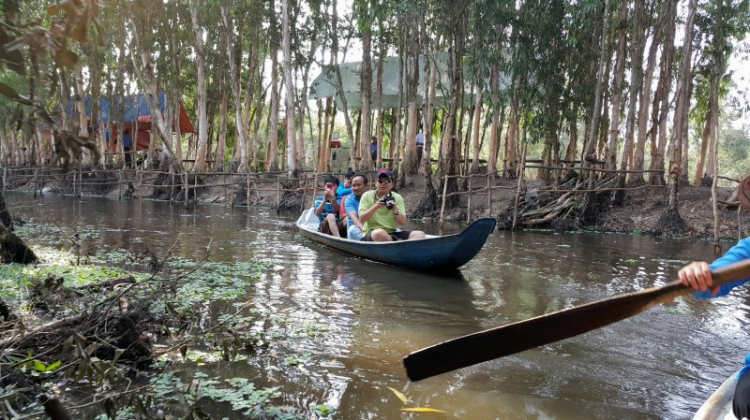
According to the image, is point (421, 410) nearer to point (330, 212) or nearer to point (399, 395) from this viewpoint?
point (399, 395)

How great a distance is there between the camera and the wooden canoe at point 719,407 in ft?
7.42

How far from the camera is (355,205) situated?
28.1 ft

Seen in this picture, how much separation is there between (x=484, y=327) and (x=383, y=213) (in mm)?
3050

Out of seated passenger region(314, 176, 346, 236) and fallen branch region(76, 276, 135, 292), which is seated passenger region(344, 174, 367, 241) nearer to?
seated passenger region(314, 176, 346, 236)

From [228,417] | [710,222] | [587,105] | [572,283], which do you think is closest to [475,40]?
[587,105]

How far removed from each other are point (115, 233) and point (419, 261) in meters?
6.62

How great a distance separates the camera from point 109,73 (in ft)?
83.7

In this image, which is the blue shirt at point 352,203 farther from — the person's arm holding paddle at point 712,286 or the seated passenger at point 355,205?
the person's arm holding paddle at point 712,286

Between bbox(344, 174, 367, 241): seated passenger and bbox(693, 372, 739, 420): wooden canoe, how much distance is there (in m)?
5.99

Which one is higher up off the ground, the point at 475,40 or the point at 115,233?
the point at 475,40

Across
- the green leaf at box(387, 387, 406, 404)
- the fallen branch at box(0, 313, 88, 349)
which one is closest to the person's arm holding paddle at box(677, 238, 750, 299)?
the green leaf at box(387, 387, 406, 404)

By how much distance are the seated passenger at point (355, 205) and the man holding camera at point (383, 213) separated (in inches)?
11.8

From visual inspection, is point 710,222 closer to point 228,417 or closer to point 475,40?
point 475,40

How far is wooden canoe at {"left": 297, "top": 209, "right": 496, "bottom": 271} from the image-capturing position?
22.7 ft
